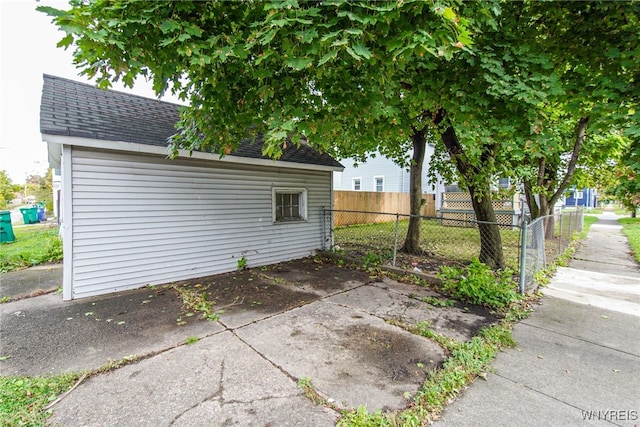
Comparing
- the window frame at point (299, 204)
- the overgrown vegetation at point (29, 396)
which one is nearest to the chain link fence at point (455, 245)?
the window frame at point (299, 204)

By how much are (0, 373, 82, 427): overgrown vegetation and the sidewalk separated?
110 inches

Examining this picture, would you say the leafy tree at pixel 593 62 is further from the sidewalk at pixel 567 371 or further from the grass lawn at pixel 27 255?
the grass lawn at pixel 27 255

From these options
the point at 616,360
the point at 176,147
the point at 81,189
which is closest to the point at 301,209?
the point at 176,147

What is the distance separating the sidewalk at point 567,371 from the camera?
1.98 m

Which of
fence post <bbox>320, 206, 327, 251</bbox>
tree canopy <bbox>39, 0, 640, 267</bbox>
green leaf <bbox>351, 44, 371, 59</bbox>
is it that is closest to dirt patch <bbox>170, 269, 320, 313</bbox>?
tree canopy <bbox>39, 0, 640, 267</bbox>

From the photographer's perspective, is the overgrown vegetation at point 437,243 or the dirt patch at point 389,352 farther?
the overgrown vegetation at point 437,243

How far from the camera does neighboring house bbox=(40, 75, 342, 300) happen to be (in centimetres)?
414

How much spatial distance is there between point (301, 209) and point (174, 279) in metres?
3.26

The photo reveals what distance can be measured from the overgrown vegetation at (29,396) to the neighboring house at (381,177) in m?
14.7

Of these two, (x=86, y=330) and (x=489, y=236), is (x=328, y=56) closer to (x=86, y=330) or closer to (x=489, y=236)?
(x=86, y=330)

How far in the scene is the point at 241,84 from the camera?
3.78 meters

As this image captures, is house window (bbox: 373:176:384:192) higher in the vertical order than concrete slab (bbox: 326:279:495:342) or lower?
higher

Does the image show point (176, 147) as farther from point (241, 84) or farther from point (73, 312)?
point (73, 312)

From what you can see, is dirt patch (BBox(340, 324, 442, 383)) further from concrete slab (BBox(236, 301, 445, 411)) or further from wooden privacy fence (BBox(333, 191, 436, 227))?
wooden privacy fence (BBox(333, 191, 436, 227))
